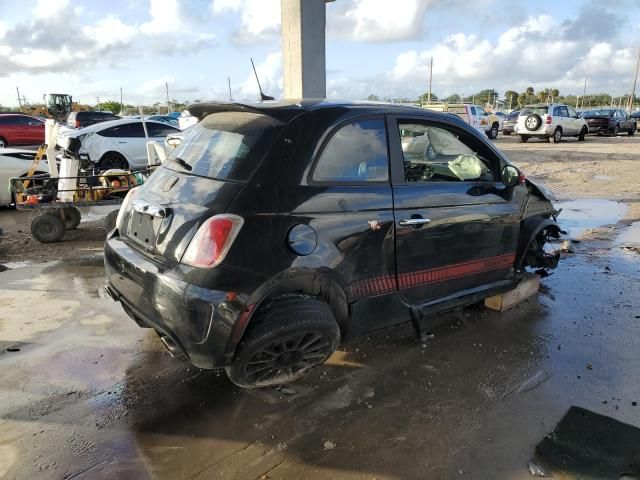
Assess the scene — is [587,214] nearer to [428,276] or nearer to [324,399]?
[428,276]

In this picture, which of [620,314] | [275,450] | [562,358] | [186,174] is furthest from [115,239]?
[620,314]

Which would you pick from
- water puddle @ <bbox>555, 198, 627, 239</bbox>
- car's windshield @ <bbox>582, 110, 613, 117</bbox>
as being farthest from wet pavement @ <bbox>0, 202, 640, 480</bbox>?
car's windshield @ <bbox>582, 110, 613, 117</bbox>

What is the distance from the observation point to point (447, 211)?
349 cm

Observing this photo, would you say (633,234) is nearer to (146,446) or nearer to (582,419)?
(582,419)

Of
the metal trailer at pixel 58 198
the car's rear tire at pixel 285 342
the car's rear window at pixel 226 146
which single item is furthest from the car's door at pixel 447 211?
the metal trailer at pixel 58 198

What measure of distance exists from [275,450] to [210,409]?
0.56 metres

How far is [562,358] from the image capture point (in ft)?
11.9

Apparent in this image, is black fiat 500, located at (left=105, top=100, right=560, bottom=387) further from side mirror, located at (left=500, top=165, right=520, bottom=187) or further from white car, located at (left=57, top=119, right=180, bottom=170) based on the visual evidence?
white car, located at (left=57, top=119, right=180, bottom=170)

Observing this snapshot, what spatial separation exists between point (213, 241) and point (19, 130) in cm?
1976

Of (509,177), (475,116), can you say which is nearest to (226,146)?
(509,177)

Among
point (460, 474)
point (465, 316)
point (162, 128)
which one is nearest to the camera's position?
point (460, 474)

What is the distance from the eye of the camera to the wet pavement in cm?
256

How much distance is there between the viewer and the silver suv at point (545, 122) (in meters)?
22.7

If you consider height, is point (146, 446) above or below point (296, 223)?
below
